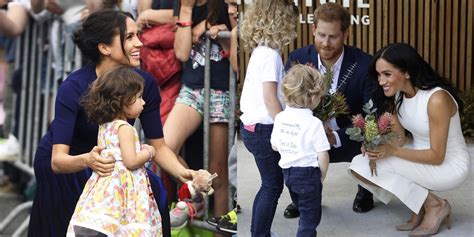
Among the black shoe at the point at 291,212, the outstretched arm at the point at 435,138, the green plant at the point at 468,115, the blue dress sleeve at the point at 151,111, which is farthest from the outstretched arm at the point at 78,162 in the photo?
the green plant at the point at 468,115

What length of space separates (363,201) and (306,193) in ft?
1.27

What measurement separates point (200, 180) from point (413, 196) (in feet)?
3.28

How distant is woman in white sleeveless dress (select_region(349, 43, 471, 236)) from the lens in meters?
3.60

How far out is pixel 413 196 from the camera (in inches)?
146

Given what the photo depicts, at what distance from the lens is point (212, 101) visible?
3.49 m

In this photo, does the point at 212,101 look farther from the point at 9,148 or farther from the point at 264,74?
the point at 9,148

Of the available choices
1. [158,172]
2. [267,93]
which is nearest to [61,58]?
[158,172]

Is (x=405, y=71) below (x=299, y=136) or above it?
above

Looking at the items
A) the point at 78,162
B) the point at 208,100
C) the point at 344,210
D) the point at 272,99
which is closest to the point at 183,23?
the point at 208,100

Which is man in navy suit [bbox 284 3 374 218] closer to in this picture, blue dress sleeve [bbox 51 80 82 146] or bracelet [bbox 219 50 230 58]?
→ bracelet [bbox 219 50 230 58]

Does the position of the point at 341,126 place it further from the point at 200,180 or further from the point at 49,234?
the point at 49,234

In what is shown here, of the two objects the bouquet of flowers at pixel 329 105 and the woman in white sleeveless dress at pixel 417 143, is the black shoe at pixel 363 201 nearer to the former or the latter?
the woman in white sleeveless dress at pixel 417 143

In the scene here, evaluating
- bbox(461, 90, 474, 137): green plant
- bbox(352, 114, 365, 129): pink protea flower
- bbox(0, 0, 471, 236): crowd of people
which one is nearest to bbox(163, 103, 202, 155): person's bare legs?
bbox(0, 0, 471, 236): crowd of people

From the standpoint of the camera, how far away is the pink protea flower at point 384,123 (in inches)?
141
